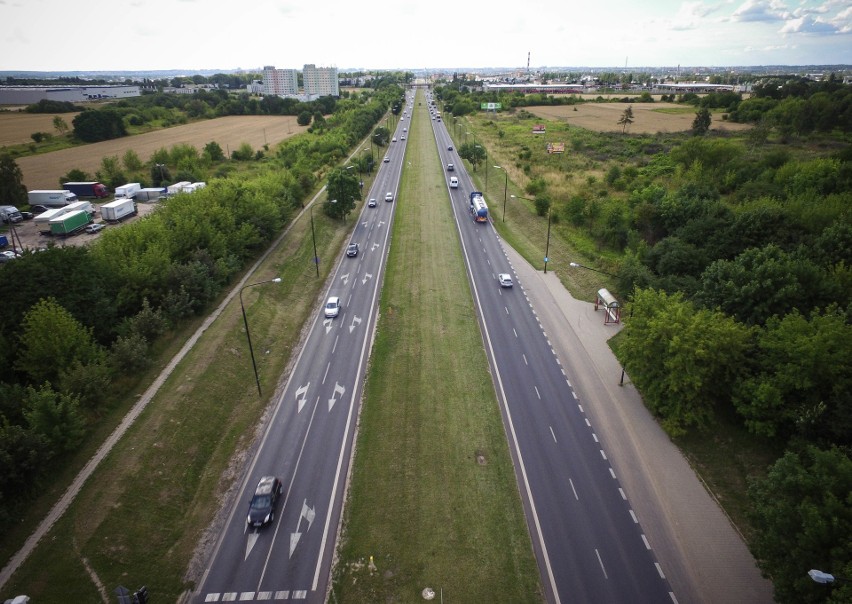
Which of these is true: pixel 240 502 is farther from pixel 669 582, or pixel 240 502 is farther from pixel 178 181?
pixel 178 181

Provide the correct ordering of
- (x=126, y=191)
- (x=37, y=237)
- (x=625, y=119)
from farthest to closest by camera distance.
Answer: (x=625, y=119) → (x=126, y=191) → (x=37, y=237)

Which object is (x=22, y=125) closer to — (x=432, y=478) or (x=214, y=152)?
(x=214, y=152)

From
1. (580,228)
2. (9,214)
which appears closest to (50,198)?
(9,214)

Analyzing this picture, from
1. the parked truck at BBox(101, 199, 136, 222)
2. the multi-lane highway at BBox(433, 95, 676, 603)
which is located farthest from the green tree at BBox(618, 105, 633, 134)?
the parked truck at BBox(101, 199, 136, 222)

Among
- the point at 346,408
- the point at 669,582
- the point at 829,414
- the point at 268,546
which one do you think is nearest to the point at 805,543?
the point at 669,582

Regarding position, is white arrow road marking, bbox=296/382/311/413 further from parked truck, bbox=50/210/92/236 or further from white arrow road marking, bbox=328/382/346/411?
parked truck, bbox=50/210/92/236

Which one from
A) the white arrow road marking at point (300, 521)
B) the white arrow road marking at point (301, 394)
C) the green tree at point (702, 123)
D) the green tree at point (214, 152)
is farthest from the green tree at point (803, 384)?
the green tree at point (214, 152)
